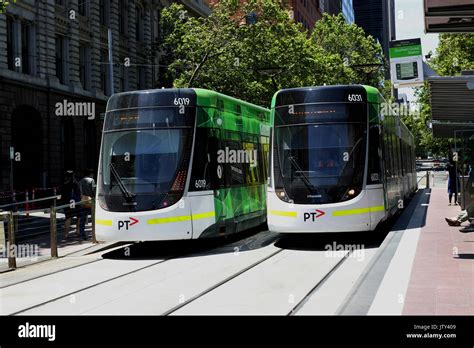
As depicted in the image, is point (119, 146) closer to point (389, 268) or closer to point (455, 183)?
point (389, 268)

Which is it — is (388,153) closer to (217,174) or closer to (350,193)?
(350,193)

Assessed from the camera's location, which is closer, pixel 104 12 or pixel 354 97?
pixel 354 97

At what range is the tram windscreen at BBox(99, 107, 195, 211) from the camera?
13086 mm

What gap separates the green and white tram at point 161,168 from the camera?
1305 centimetres

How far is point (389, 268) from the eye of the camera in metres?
10.2

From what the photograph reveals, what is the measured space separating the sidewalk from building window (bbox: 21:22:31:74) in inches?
904

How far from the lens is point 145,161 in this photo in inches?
519

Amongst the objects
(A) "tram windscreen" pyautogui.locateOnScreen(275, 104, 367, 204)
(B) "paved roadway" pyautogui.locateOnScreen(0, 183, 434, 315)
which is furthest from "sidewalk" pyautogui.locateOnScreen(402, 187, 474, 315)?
(A) "tram windscreen" pyautogui.locateOnScreen(275, 104, 367, 204)

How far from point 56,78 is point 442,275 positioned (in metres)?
28.2

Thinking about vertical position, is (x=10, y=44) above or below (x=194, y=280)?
above

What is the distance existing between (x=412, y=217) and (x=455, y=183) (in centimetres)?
596

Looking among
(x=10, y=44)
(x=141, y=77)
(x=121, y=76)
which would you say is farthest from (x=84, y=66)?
(x=141, y=77)
